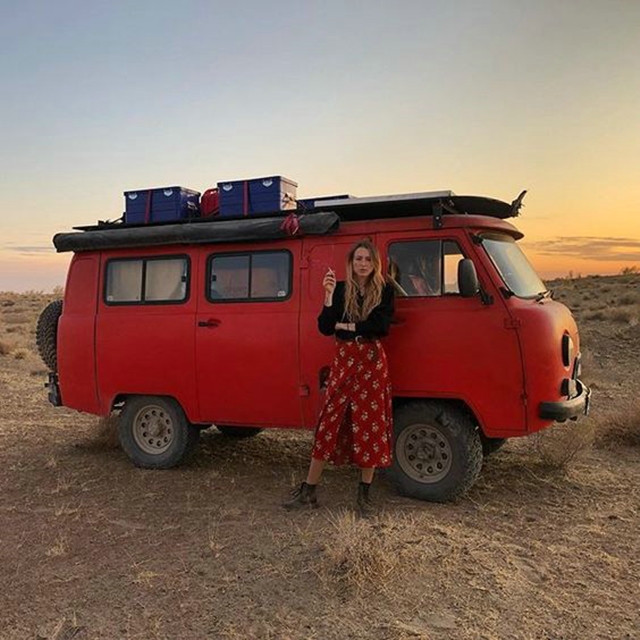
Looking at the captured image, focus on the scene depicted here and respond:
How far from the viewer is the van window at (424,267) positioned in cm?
584

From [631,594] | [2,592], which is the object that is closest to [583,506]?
[631,594]

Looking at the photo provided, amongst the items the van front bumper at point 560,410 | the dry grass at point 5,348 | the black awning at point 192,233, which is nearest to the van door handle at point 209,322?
the black awning at point 192,233

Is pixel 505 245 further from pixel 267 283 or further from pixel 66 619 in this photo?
pixel 66 619

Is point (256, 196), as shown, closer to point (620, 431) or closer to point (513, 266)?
point (513, 266)

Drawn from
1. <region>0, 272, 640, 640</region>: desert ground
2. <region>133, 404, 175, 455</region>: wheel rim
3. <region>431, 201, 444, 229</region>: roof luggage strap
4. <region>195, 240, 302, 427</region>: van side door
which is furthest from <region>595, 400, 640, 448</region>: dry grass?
<region>133, 404, 175, 455</region>: wheel rim

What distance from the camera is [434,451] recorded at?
232 inches

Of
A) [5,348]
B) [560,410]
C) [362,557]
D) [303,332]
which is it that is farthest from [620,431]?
[5,348]

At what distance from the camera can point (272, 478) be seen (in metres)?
6.83

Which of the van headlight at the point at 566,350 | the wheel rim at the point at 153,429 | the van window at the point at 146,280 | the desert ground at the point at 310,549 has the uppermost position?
the van window at the point at 146,280

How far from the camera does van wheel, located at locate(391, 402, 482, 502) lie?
574 cm

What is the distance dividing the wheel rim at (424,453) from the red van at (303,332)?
0.01m

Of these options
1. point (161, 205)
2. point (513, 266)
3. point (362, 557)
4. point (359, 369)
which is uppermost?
point (161, 205)

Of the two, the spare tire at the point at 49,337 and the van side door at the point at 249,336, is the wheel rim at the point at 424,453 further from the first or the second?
the spare tire at the point at 49,337

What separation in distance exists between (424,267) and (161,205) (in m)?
3.02
